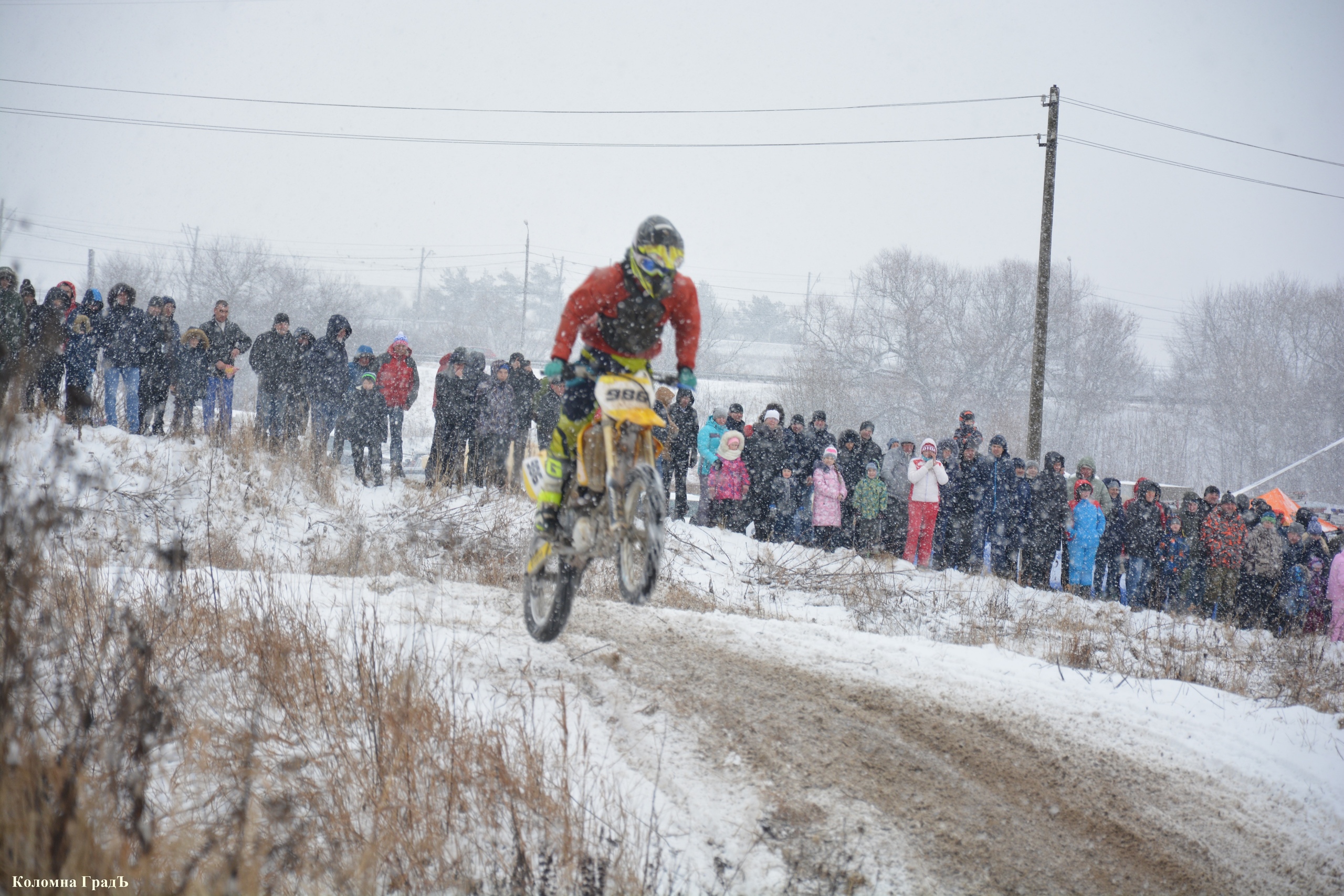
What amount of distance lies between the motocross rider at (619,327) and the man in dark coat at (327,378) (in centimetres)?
832

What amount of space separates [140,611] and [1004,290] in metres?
46.0

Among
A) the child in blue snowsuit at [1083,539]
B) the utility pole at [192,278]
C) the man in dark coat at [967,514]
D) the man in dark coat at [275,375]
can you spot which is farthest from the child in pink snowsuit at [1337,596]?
the utility pole at [192,278]

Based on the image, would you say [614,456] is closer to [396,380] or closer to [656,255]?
[656,255]

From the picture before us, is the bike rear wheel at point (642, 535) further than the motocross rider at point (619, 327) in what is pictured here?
No

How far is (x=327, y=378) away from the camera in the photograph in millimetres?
12805

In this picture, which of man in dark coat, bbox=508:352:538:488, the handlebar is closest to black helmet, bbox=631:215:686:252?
the handlebar

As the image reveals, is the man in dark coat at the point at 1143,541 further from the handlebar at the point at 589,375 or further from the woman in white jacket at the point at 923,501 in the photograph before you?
the handlebar at the point at 589,375

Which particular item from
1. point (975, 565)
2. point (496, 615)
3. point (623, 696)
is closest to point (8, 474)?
point (623, 696)

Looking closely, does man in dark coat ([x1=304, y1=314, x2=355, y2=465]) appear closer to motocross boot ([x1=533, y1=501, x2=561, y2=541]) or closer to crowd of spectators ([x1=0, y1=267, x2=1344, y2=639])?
crowd of spectators ([x1=0, y1=267, x2=1344, y2=639])

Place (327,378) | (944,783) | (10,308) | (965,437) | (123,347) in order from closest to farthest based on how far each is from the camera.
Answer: (944,783)
(10,308)
(123,347)
(327,378)
(965,437)

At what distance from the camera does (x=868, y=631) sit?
9.71 m

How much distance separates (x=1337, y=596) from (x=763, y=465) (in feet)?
30.5

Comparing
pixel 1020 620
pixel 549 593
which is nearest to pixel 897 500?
pixel 1020 620

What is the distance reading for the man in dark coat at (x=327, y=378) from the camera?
12.7 m
